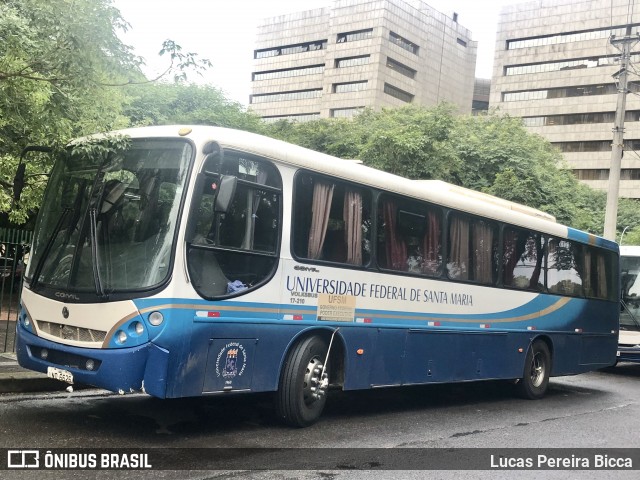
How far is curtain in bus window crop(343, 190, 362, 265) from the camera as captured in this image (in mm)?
8500

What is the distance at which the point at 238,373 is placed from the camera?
7098 millimetres

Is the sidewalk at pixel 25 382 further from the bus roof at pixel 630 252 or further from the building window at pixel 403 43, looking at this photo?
the building window at pixel 403 43

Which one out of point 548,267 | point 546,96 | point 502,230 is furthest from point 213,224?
point 546,96

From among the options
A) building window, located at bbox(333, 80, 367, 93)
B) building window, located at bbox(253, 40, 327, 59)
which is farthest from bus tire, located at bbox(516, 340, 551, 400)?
building window, located at bbox(253, 40, 327, 59)

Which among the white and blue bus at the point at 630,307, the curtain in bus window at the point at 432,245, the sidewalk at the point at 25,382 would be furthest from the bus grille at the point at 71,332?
the white and blue bus at the point at 630,307

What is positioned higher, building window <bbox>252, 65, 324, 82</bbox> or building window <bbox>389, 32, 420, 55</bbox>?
building window <bbox>389, 32, 420, 55</bbox>

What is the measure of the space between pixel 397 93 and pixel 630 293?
243 feet

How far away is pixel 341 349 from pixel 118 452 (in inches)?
116

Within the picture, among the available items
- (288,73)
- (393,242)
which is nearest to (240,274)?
(393,242)

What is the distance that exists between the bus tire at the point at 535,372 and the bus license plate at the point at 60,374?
301 inches

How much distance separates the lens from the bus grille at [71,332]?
21.9 feet

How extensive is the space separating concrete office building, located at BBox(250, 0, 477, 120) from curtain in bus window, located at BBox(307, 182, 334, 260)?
75.1m

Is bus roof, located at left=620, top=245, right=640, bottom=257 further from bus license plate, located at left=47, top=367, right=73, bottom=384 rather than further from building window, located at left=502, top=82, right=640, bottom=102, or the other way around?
building window, located at left=502, top=82, right=640, bottom=102

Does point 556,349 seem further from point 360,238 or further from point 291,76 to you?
point 291,76
